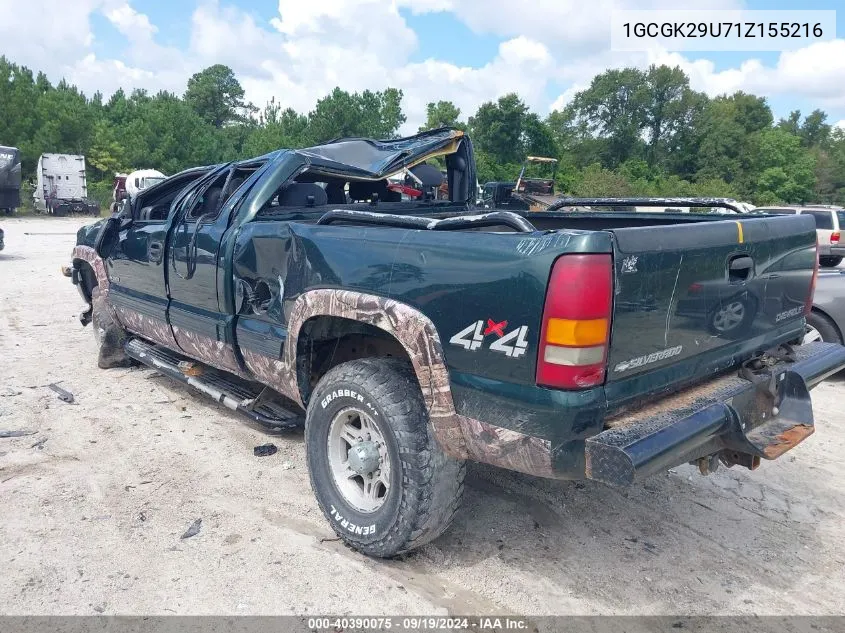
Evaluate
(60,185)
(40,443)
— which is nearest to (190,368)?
(40,443)

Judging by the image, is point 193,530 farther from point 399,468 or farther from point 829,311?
point 829,311

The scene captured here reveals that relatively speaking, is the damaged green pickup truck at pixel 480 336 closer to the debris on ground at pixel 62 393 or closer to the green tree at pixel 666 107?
the debris on ground at pixel 62 393

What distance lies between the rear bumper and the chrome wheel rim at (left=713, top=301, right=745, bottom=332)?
0.92 ft

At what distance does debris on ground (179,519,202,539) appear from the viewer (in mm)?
3286

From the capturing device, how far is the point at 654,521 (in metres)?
3.51

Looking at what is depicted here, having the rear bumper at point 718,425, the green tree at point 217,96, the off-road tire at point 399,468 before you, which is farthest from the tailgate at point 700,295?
the green tree at point 217,96

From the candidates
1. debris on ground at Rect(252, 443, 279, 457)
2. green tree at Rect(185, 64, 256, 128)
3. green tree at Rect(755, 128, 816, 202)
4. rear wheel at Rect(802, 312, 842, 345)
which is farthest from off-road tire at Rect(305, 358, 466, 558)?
green tree at Rect(185, 64, 256, 128)

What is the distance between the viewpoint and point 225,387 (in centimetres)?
452

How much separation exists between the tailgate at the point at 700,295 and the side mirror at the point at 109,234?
4.43 meters

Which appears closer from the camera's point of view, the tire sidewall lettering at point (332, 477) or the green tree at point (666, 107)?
the tire sidewall lettering at point (332, 477)

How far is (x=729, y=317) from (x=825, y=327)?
13.5ft

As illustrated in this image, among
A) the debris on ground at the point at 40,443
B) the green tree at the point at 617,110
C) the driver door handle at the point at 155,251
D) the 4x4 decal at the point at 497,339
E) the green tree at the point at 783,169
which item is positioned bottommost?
the debris on ground at the point at 40,443

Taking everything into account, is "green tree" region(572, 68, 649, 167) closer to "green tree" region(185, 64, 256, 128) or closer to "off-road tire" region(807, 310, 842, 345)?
"green tree" region(185, 64, 256, 128)

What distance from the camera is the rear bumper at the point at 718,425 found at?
230 centimetres
